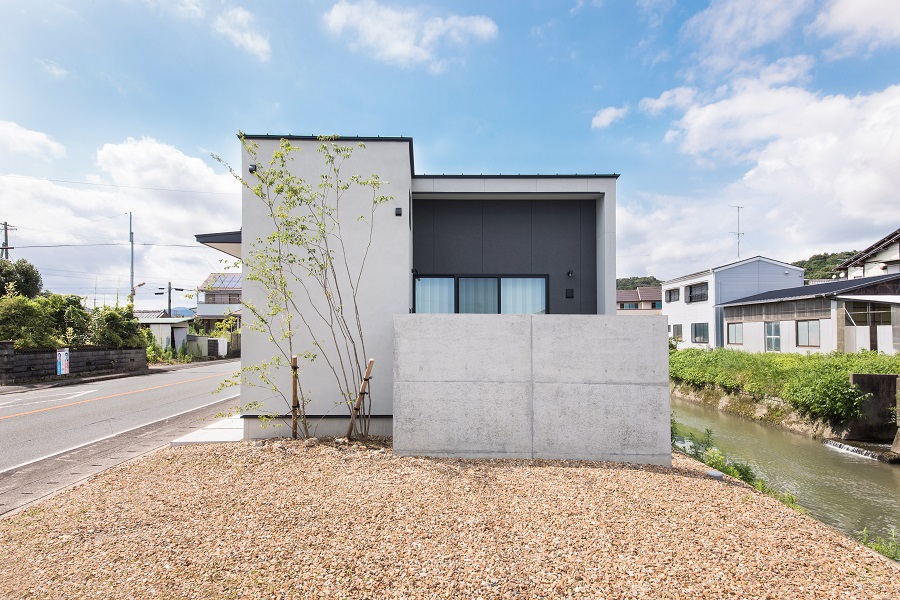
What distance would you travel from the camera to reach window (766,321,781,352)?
1812cm

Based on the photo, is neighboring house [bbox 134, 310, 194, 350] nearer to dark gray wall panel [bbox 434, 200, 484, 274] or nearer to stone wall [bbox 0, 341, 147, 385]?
stone wall [bbox 0, 341, 147, 385]

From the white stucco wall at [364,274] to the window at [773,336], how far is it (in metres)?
19.0

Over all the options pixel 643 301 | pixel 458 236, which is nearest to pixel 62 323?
pixel 458 236

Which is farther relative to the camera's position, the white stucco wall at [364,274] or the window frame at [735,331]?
the window frame at [735,331]

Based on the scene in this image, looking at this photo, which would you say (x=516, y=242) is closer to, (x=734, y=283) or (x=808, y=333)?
(x=808, y=333)

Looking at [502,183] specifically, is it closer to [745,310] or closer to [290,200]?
[290,200]

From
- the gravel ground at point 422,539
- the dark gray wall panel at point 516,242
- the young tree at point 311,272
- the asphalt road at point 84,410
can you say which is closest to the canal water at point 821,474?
the gravel ground at point 422,539

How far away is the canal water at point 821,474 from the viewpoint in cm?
587

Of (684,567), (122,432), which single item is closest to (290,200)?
(122,432)

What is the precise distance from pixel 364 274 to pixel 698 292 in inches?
974

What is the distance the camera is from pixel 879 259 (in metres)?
23.0

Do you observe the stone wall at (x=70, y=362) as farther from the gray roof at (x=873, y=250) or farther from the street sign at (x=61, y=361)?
the gray roof at (x=873, y=250)

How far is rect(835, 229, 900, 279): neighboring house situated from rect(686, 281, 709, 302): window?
8.37m

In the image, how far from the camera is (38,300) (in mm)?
15055
